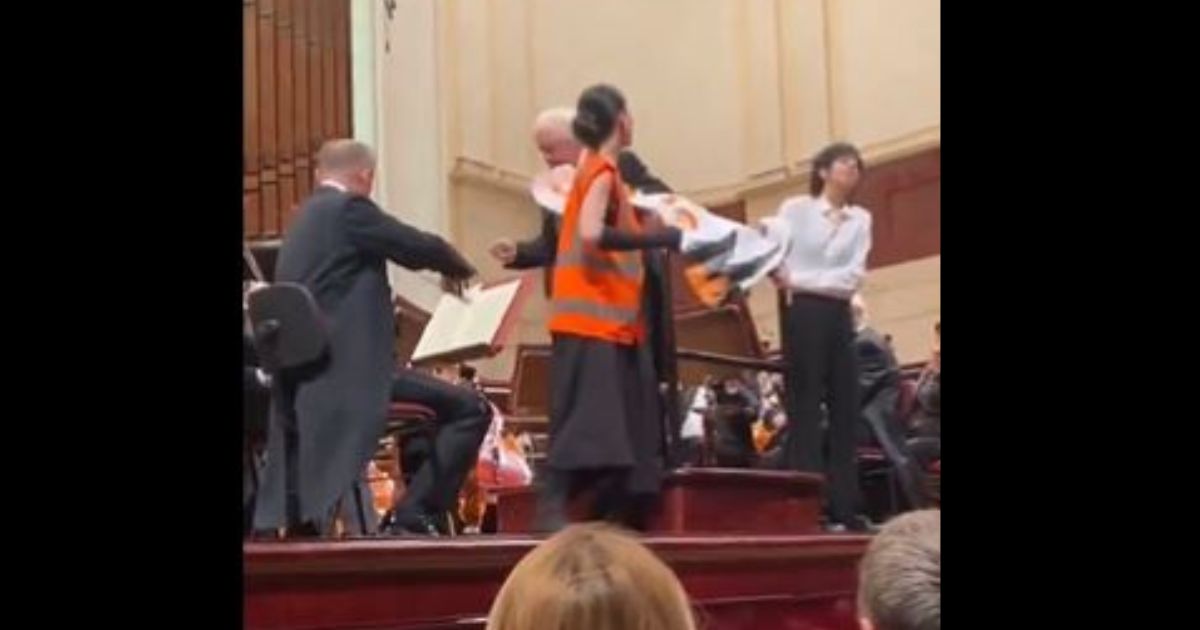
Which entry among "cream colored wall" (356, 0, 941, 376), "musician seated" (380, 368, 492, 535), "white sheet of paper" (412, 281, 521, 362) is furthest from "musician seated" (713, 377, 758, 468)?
"musician seated" (380, 368, 492, 535)

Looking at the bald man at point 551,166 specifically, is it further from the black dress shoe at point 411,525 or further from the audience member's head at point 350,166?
the black dress shoe at point 411,525

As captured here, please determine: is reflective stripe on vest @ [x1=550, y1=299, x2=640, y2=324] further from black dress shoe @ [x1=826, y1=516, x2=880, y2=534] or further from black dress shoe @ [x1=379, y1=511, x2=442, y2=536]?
black dress shoe @ [x1=826, y1=516, x2=880, y2=534]

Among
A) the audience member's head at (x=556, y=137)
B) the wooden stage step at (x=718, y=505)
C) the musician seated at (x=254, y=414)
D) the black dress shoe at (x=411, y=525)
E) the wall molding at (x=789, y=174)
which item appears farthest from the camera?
the wall molding at (x=789, y=174)

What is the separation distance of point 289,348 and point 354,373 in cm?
14

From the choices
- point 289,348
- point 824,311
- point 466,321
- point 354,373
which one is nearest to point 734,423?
point 824,311

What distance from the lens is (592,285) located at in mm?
3641

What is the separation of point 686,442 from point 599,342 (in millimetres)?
537

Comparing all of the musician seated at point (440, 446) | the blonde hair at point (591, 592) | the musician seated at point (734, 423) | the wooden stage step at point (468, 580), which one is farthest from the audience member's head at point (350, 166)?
the blonde hair at point (591, 592)

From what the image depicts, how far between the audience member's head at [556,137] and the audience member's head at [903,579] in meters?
2.52

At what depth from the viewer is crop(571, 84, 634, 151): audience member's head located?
383 centimetres

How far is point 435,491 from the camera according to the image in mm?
3510

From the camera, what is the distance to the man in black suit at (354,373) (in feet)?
10.7

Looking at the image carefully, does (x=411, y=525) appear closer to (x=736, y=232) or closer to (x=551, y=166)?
(x=551, y=166)
